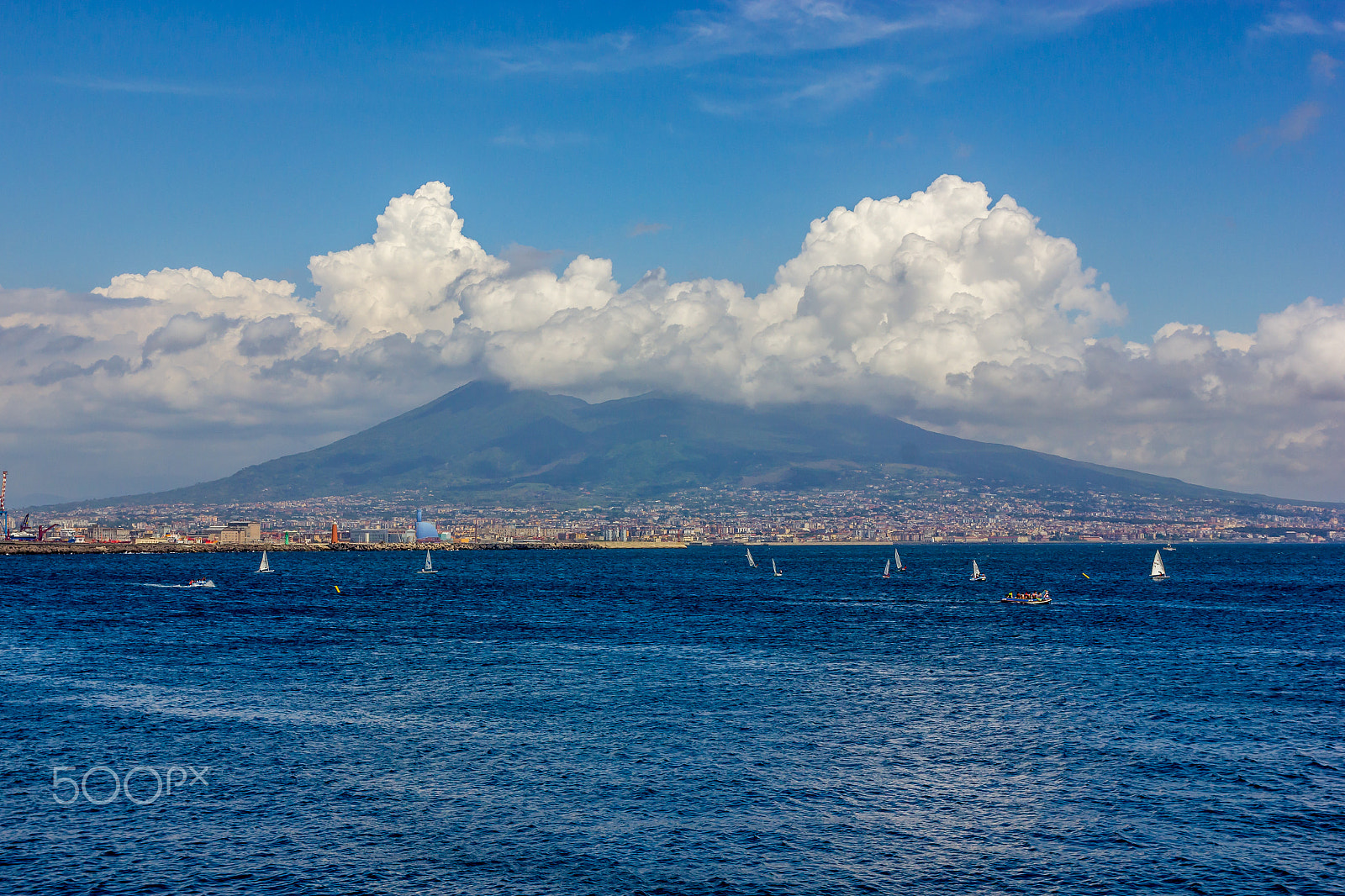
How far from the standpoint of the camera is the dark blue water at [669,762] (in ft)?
106

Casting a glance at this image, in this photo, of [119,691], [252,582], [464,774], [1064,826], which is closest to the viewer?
[1064,826]

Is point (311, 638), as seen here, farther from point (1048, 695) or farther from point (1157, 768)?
point (1157, 768)

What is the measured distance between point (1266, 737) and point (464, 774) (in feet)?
125

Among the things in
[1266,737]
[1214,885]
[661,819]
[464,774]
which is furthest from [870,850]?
A: [1266,737]

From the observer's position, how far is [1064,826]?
36562mm

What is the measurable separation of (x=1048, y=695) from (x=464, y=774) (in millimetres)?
36502

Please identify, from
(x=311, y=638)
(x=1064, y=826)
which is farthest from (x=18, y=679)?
(x=1064, y=826)

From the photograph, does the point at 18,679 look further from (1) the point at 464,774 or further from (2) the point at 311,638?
(1) the point at 464,774

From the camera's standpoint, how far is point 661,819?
3700 cm

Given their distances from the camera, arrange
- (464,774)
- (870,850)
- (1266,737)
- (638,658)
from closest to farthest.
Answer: (870,850)
(464,774)
(1266,737)
(638,658)

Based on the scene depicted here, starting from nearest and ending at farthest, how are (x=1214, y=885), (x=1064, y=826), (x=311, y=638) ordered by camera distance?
(x=1214, y=885) → (x=1064, y=826) → (x=311, y=638)

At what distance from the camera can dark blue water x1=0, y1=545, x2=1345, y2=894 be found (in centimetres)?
3244

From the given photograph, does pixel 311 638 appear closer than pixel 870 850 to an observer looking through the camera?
No

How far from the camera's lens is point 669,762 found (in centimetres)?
4472
